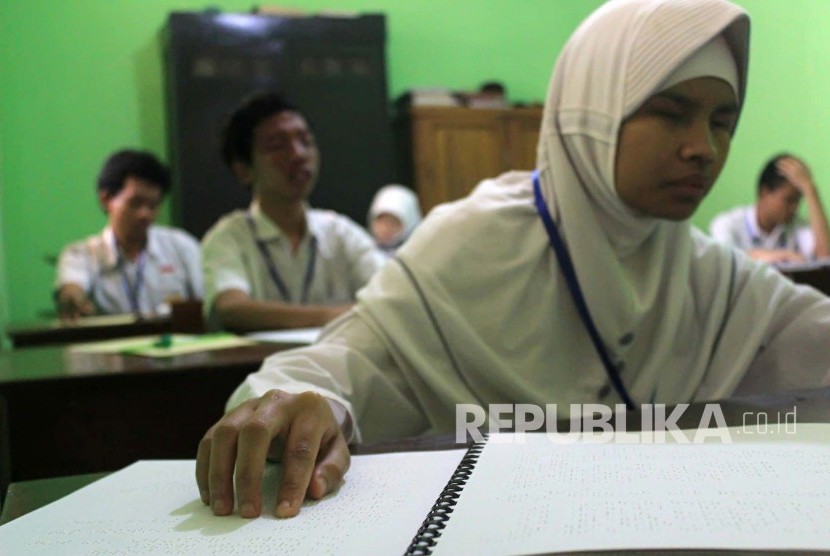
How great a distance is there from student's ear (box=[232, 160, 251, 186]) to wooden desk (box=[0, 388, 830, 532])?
1999mm

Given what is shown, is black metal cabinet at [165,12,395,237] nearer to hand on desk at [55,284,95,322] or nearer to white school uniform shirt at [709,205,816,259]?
hand on desk at [55,284,95,322]

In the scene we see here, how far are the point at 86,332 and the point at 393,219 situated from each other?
88.3 inches

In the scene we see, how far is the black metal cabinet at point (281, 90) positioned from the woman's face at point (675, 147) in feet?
11.7

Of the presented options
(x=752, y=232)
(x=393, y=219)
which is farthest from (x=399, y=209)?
(x=752, y=232)

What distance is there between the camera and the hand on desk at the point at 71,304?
2.84 m

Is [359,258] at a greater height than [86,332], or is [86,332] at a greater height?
[359,258]

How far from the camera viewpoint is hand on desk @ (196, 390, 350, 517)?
0.54 meters

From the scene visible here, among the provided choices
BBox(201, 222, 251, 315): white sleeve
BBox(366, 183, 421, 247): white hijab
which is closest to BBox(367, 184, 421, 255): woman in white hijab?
BBox(366, 183, 421, 247): white hijab

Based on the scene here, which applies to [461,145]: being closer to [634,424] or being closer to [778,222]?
[778,222]

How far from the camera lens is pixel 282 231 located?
2475 mm

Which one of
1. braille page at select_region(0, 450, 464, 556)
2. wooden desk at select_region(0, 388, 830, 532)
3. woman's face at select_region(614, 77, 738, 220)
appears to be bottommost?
wooden desk at select_region(0, 388, 830, 532)

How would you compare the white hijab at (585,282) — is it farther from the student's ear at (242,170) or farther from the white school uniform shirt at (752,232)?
the white school uniform shirt at (752,232)

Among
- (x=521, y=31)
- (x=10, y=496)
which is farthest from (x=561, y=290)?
(x=521, y=31)

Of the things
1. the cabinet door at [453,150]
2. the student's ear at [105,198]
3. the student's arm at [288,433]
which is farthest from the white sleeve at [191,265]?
the student's arm at [288,433]
